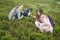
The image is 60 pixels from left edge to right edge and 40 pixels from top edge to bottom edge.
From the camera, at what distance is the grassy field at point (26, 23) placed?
491 centimetres

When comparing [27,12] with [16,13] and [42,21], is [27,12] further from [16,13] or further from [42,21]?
[42,21]

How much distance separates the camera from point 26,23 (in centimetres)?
520

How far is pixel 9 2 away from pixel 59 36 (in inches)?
57.7

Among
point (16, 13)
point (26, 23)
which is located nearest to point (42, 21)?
point (26, 23)

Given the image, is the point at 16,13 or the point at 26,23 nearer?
the point at 26,23

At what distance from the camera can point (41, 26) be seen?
5.18 metres

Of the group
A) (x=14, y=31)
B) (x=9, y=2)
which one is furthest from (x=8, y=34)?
(x=9, y=2)

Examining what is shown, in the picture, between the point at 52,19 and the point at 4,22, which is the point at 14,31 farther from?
the point at 52,19

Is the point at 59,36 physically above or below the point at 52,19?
below

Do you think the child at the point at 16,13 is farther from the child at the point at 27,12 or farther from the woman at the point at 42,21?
the woman at the point at 42,21

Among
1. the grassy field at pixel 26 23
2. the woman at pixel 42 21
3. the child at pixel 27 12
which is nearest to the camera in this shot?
the grassy field at pixel 26 23

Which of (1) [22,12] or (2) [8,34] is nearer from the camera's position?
(2) [8,34]

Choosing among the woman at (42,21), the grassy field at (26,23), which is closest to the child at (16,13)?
the grassy field at (26,23)

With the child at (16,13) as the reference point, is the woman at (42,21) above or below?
below
